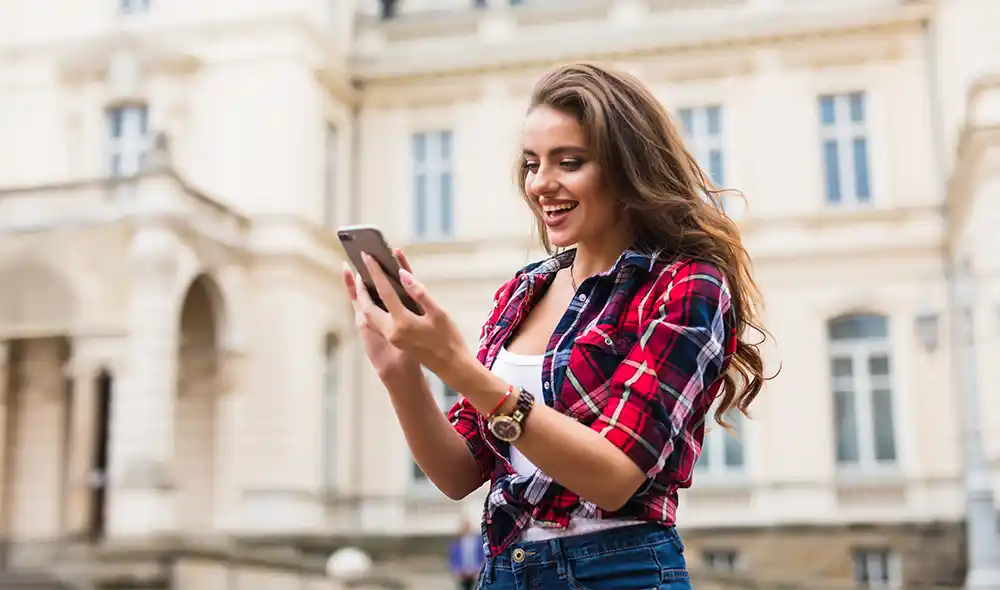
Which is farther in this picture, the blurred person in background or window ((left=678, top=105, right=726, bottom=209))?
window ((left=678, top=105, right=726, bottom=209))

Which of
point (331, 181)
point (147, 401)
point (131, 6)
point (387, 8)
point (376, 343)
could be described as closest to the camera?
point (376, 343)

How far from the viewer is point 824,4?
19.9 m

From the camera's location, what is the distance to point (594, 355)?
194 cm

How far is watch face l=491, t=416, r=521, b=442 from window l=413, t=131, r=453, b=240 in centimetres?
1992

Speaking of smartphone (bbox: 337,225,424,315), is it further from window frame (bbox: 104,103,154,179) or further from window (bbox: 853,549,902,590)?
window frame (bbox: 104,103,154,179)

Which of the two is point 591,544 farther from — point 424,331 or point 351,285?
point 351,285

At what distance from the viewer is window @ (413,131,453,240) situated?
21703 millimetres

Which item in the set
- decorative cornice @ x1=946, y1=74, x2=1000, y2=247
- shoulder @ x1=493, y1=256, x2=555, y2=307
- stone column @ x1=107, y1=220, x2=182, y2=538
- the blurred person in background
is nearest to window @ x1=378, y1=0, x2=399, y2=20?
stone column @ x1=107, y1=220, x2=182, y2=538

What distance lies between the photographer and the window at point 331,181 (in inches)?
827

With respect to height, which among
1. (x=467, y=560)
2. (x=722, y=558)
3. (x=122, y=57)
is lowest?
(x=722, y=558)

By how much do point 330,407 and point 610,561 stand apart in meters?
19.2

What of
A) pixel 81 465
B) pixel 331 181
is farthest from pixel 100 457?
pixel 331 181

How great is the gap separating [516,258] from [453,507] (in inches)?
168

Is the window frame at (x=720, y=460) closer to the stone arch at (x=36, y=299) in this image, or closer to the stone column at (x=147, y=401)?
the stone column at (x=147, y=401)
